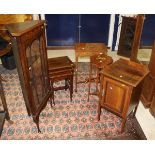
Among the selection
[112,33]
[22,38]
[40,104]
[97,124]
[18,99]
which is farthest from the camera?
[112,33]

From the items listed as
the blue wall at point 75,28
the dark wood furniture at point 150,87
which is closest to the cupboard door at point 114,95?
the dark wood furniture at point 150,87

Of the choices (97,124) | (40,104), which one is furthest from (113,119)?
(40,104)

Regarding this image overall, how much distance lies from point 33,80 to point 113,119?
1805mm

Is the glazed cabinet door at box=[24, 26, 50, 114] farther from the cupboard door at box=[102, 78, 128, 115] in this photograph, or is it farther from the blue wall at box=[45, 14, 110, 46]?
the blue wall at box=[45, 14, 110, 46]

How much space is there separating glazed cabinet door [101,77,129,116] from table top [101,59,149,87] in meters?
0.09

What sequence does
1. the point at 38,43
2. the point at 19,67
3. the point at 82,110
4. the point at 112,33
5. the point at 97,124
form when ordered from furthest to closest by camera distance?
the point at 112,33 → the point at 82,110 → the point at 97,124 → the point at 38,43 → the point at 19,67

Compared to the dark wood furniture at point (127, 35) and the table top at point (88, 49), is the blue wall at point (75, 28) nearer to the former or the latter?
the dark wood furniture at point (127, 35)

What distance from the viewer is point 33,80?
3.19 metres

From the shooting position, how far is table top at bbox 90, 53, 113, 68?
12.9 ft

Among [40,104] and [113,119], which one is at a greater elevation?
[40,104]

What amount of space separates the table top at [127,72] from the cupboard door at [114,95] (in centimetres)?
10

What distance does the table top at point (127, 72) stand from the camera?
3.16 meters

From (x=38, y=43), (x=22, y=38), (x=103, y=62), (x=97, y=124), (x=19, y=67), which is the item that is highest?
(x=22, y=38)
